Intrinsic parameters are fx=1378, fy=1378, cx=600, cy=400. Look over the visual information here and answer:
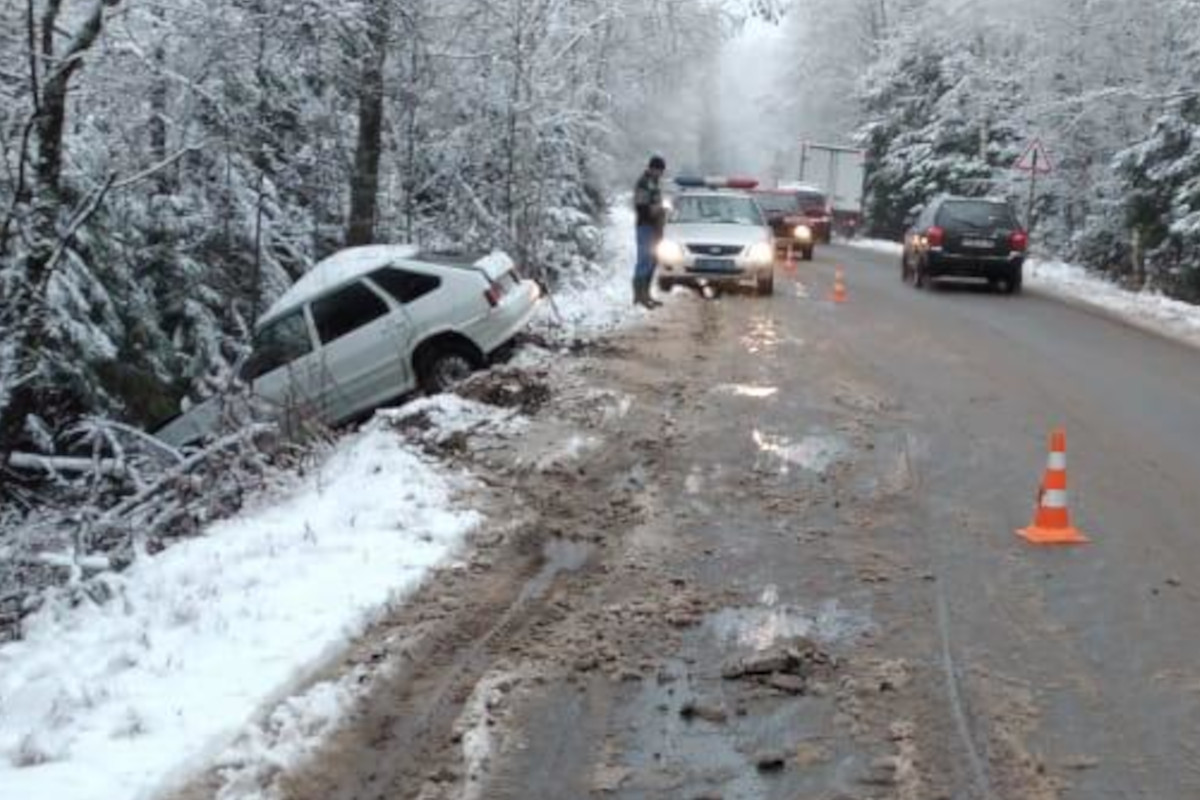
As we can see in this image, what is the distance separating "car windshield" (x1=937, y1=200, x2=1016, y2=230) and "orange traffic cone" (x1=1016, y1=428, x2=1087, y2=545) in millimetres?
17909

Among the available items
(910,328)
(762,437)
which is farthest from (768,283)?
(762,437)

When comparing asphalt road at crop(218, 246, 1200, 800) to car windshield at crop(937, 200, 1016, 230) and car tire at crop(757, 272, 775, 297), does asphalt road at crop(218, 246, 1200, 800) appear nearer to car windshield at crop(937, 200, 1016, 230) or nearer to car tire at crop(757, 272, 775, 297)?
car tire at crop(757, 272, 775, 297)

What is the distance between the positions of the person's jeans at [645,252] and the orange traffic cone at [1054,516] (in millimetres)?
11177

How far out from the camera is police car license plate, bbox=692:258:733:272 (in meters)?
21.1

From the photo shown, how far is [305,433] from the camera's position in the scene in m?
10.5

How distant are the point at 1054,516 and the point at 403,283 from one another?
7.50 metres

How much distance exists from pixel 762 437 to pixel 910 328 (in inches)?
330

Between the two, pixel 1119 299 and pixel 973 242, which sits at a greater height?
pixel 973 242

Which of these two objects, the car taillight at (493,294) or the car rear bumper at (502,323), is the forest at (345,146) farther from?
the car taillight at (493,294)

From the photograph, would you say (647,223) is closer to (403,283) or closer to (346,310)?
(403,283)

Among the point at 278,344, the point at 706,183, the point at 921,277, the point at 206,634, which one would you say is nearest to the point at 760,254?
the point at 921,277

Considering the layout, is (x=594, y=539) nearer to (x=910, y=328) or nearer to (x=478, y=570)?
(x=478, y=570)

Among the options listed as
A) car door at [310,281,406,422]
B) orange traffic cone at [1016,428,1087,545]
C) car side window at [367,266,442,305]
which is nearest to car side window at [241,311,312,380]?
car door at [310,281,406,422]

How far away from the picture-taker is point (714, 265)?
2108cm
